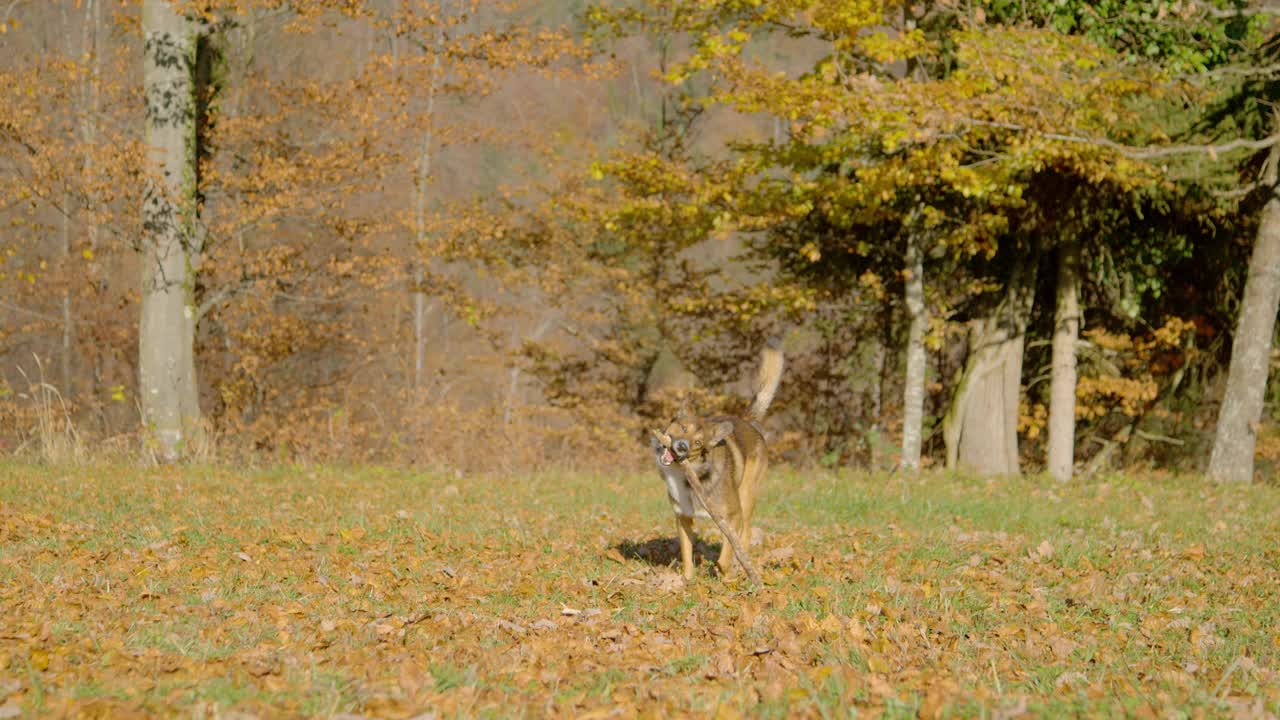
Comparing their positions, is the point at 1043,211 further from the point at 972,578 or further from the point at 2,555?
the point at 2,555

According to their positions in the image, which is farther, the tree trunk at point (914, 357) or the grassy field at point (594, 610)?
the tree trunk at point (914, 357)

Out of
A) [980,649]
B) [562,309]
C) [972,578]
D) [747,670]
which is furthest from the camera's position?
[562,309]

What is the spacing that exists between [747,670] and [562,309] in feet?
65.1

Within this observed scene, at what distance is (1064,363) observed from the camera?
1923 cm

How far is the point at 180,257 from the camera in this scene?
1505cm

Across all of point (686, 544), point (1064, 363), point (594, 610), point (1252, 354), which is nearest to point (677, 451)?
point (686, 544)

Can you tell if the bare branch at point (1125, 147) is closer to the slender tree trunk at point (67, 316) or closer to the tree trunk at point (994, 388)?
the tree trunk at point (994, 388)

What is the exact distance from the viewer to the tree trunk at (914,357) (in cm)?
1789

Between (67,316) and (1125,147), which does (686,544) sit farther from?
(67,316)

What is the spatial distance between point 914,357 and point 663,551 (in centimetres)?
1028

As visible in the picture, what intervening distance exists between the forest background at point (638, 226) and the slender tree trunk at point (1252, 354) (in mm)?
48

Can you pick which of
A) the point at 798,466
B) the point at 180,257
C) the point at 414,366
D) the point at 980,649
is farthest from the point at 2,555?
the point at 414,366

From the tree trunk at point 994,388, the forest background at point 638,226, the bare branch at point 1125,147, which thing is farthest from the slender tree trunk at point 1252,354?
the tree trunk at point 994,388

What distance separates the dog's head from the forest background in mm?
8227
